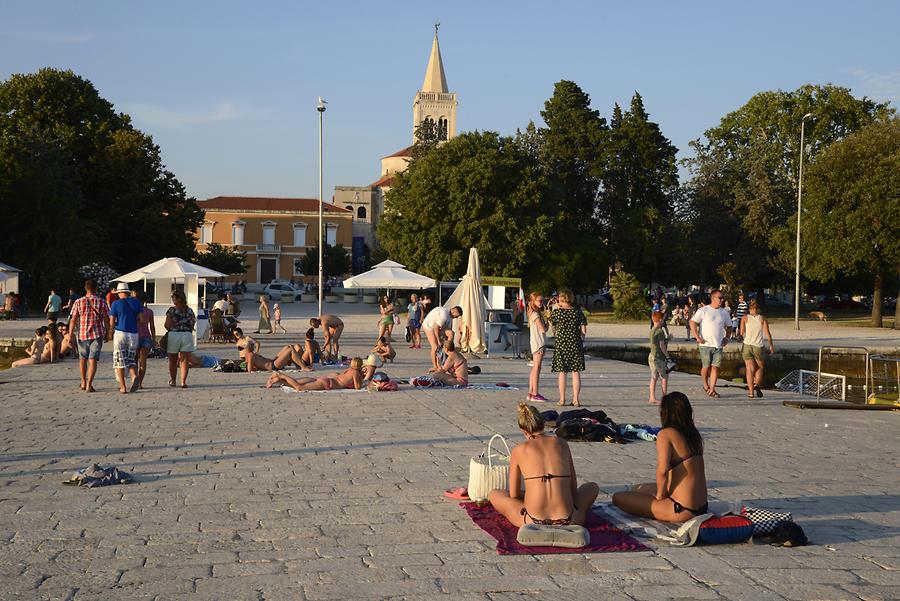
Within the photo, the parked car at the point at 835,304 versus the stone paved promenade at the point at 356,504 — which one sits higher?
the parked car at the point at 835,304

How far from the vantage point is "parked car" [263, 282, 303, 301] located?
233 feet

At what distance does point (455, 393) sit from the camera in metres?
15.0

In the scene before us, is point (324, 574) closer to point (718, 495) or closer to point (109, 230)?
point (718, 495)

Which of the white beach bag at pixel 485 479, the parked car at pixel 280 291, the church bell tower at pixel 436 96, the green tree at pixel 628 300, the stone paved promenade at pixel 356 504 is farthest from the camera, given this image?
the church bell tower at pixel 436 96

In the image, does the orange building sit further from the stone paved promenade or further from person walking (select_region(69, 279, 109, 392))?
the stone paved promenade

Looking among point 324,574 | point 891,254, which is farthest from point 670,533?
point 891,254

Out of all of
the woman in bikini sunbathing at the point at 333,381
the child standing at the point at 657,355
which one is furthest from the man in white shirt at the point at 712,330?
the woman in bikini sunbathing at the point at 333,381

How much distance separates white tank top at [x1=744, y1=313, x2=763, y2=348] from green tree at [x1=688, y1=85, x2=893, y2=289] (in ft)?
110

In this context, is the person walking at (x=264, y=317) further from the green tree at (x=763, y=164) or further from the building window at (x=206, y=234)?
the building window at (x=206, y=234)

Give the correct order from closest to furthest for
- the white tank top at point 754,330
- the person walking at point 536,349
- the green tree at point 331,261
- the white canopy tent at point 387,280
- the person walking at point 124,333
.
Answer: the person walking at point 536,349 → the person walking at point 124,333 → the white tank top at point 754,330 → the white canopy tent at point 387,280 → the green tree at point 331,261

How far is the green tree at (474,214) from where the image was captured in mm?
48094

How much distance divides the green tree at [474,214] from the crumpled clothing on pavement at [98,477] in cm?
3982

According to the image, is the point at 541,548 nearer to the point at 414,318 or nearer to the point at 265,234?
the point at 414,318

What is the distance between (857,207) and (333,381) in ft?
113
